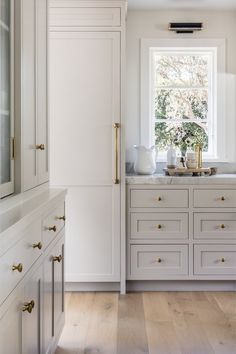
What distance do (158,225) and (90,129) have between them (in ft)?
3.00

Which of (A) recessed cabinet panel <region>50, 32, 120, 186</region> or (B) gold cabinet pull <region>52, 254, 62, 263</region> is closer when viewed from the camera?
(B) gold cabinet pull <region>52, 254, 62, 263</region>

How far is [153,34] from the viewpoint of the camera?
4141 mm

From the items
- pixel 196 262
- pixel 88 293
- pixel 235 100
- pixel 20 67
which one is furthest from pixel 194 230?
pixel 20 67

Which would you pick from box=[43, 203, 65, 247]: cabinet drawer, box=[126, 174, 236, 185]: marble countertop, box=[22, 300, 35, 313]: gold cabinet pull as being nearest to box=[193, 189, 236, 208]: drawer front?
box=[126, 174, 236, 185]: marble countertop

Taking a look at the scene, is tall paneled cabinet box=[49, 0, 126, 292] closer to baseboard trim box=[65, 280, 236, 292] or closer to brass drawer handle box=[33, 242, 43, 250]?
baseboard trim box=[65, 280, 236, 292]

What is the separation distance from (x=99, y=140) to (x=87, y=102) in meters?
0.30

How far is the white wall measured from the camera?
13.5 feet

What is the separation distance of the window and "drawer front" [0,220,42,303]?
2522 mm

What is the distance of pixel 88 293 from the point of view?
12.0ft

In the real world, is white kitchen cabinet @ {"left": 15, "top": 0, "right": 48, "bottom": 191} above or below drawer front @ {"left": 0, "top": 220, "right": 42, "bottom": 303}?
above

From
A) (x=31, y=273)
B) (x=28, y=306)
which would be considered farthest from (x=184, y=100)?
(x=28, y=306)

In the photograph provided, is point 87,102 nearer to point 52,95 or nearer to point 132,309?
point 52,95

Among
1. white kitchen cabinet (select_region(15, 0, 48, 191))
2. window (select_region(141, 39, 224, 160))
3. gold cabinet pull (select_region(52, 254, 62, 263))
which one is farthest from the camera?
window (select_region(141, 39, 224, 160))

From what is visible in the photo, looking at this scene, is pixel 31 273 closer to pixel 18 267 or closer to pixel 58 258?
pixel 18 267
